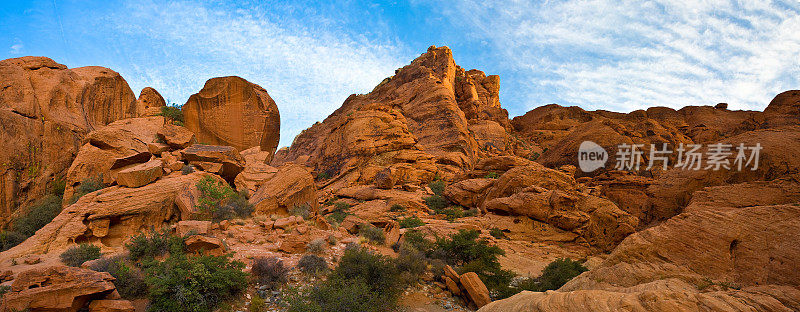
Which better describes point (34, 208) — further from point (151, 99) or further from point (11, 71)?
point (151, 99)

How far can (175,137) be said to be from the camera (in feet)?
54.5

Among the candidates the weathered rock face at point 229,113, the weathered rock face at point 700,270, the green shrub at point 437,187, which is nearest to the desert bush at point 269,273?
the weathered rock face at point 700,270

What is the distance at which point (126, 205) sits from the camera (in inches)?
408

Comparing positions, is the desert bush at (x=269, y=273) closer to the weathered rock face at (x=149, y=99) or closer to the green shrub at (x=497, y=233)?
the green shrub at (x=497, y=233)

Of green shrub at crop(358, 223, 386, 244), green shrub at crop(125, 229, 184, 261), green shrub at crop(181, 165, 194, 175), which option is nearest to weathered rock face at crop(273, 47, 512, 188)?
green shrub at crop(358, 223, 386, 244)

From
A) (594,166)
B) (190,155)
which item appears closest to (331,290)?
(190,155)

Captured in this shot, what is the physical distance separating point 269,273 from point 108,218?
659 centimetres

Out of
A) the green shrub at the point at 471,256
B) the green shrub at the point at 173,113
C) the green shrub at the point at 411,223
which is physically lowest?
the green shrub at the point at 471,256

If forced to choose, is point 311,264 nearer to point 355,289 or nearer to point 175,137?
point 355,289

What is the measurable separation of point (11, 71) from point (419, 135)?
31476 mm

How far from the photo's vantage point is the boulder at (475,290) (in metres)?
7.65

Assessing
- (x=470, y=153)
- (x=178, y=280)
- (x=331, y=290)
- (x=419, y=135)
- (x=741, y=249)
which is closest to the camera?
(x=741, y=249)

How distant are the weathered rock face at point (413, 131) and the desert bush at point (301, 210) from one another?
31.6ft

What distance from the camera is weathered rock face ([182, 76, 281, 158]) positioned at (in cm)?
1947
